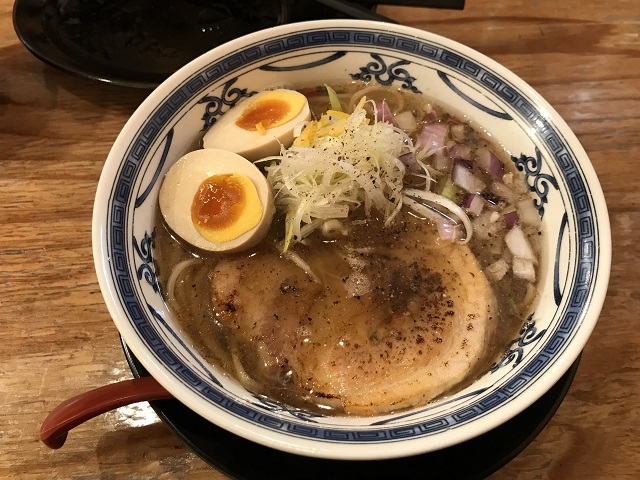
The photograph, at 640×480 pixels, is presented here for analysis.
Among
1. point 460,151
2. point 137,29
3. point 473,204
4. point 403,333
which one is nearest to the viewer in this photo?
point 403,333

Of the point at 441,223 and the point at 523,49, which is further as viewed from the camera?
the point at 523,49

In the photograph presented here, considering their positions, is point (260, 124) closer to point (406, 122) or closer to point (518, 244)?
point (406, 122)

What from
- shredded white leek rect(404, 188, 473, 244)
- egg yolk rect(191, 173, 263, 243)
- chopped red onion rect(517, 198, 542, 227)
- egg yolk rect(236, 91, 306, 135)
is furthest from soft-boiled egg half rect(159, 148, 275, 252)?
chopped red onion rect(517, 198, 542, 227)

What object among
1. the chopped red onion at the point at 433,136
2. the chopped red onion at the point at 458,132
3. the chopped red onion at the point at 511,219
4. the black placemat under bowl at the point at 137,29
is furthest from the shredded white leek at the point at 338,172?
the black placemat under bowl at the point at 137,29

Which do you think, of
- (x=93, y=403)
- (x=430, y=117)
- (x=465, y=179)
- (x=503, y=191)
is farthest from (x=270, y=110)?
(x=93, y=403)

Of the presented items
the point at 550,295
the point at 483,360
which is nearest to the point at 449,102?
the point at 550,295

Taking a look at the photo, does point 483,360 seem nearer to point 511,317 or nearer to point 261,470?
point 511,317
